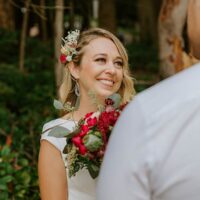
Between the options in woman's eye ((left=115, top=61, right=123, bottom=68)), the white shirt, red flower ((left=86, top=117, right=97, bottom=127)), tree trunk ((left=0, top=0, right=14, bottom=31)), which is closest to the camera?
the white shirt

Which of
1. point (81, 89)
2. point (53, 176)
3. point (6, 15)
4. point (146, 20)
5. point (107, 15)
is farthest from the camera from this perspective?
point (146, 20)

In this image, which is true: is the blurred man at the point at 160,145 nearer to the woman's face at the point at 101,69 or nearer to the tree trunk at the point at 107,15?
the woman's face at the point at 101,69

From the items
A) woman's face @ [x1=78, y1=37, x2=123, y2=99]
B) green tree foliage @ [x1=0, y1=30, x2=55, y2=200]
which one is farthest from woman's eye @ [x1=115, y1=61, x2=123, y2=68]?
green tree foliage @ [x1=0, y1=30, x2=55, y2=200]

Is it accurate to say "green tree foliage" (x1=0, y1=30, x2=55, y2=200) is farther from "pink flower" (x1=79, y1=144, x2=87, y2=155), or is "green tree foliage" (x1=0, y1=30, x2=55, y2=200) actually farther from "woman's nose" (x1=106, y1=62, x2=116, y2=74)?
"pink flower" (x1=79, y1=144, x2=87, y2=155)

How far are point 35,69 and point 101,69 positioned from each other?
8.74 m

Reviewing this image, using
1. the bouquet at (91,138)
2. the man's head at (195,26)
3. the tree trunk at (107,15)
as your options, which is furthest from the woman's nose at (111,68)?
the tree trunk at (107,15)

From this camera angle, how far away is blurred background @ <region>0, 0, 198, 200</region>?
4.66 meters

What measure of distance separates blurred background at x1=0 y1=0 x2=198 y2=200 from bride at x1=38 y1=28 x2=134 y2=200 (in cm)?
161

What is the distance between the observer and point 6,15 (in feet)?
46.8

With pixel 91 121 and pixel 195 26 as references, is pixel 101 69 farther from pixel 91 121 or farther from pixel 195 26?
pixel 195 26

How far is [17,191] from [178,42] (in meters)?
3.16

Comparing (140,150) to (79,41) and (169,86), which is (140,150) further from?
(79,41)

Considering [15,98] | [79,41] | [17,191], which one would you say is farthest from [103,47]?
[15,98]

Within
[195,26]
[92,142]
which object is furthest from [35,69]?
[195,26]
